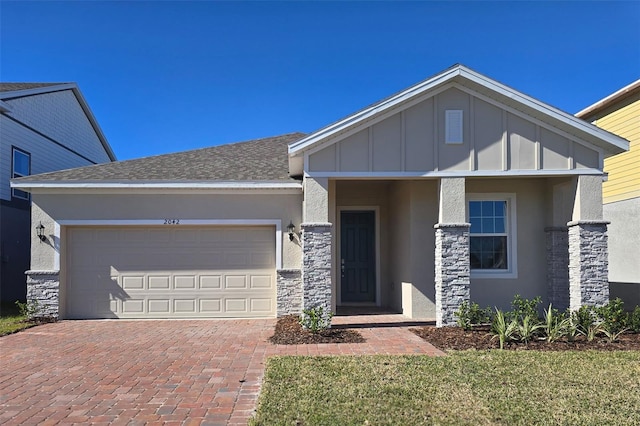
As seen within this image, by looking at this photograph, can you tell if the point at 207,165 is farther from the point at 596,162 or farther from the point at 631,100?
the point at 631,100

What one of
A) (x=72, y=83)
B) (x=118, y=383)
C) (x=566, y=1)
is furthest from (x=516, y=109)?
(x=72, y=83)

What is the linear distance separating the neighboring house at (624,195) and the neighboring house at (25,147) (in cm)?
1767

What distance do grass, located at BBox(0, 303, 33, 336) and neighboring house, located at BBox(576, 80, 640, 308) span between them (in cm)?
1458

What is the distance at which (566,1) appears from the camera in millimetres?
10648

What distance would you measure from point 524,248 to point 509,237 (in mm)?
419

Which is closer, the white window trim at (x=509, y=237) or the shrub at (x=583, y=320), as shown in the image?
the shrub at (x=583, y=320)

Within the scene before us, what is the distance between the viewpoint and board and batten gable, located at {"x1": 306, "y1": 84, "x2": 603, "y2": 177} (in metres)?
9.16

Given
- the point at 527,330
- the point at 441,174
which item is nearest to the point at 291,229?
the point at 441,174

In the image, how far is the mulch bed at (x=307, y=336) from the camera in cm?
821

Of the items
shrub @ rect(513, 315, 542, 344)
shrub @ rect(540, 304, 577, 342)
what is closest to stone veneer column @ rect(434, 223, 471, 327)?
shrub @ rect(513, 315, 542, 344)

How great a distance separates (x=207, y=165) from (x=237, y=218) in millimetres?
2079

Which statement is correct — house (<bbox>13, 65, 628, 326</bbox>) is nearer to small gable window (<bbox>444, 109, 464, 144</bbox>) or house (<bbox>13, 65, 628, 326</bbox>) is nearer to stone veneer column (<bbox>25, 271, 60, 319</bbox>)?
stone veneer column (<bbox>25, 271, 60, 319</bbox>)

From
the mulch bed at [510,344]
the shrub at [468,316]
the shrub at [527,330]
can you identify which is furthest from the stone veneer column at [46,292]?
the shrub at [527,330]

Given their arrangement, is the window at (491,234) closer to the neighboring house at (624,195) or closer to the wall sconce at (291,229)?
the neighboring house at (624,195)
